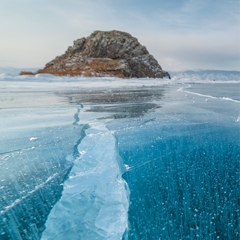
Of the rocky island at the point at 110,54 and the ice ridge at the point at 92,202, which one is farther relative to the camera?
the rocky island at the point at 110,54

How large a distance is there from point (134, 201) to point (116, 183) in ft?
1.41

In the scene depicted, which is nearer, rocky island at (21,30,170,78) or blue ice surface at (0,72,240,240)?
blue ice surface at (0,72,240,240)

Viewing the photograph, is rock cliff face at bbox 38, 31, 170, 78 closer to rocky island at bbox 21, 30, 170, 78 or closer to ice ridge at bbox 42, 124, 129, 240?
rocky island at bbox 21, 30, 170, 78

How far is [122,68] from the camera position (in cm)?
5072

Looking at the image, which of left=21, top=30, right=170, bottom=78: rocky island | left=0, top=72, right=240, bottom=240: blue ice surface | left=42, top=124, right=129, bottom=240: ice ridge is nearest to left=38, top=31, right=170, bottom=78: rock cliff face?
left=21, top=30, right=170, bottom=78: rocky island

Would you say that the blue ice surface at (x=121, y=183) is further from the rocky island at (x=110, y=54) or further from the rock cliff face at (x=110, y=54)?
the rocky island at (x=110, y=54)

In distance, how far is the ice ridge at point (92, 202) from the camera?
1866 mm

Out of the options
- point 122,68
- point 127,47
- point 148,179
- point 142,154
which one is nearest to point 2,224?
point 148,179

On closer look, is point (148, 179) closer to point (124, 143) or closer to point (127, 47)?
point (124, 143)

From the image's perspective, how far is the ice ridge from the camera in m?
1.87

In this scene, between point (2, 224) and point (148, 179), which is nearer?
point (2, 224)

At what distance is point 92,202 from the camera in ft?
7.57

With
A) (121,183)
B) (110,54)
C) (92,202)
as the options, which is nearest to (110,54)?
(110,54)

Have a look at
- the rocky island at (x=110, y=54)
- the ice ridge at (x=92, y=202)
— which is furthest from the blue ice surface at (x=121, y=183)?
the rocky island at (x=110, y=54)
